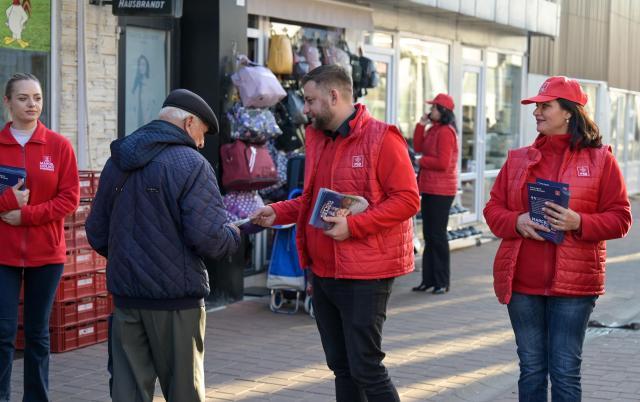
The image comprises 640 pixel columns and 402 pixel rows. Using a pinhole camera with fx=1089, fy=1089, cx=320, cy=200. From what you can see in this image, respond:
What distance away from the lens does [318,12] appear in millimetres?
11742

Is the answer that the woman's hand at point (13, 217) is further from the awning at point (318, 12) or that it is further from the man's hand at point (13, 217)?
the awning at point (318, 12)

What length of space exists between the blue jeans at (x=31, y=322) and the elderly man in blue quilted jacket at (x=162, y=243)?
1309 mm

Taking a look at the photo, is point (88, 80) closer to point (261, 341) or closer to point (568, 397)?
point (261, 341)

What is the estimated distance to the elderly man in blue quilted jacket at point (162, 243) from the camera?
15.5ft

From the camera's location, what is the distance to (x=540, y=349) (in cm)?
531

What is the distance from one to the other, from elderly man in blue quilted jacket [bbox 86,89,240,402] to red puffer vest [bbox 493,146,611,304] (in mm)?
1354

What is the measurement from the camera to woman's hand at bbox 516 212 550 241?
5.15m

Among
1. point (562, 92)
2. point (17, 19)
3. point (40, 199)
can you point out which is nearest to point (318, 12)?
point (17, 19)

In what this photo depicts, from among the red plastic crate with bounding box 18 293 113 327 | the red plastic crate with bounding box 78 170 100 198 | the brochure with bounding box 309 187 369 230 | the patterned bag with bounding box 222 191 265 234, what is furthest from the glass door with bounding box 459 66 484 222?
the brochure with bounding box 309 187 369 230

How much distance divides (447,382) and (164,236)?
3258 mm

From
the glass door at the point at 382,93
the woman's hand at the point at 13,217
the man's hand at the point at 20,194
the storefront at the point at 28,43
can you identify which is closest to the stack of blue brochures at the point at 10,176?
the man's hand at the point at 20,194

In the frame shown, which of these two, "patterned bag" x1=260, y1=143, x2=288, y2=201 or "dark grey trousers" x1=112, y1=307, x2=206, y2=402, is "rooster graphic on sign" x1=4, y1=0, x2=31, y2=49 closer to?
"patterned bag" x1=260, y1=143, x2=288, y2=201

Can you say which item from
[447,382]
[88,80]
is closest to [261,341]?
[447,382]

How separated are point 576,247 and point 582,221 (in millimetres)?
162
